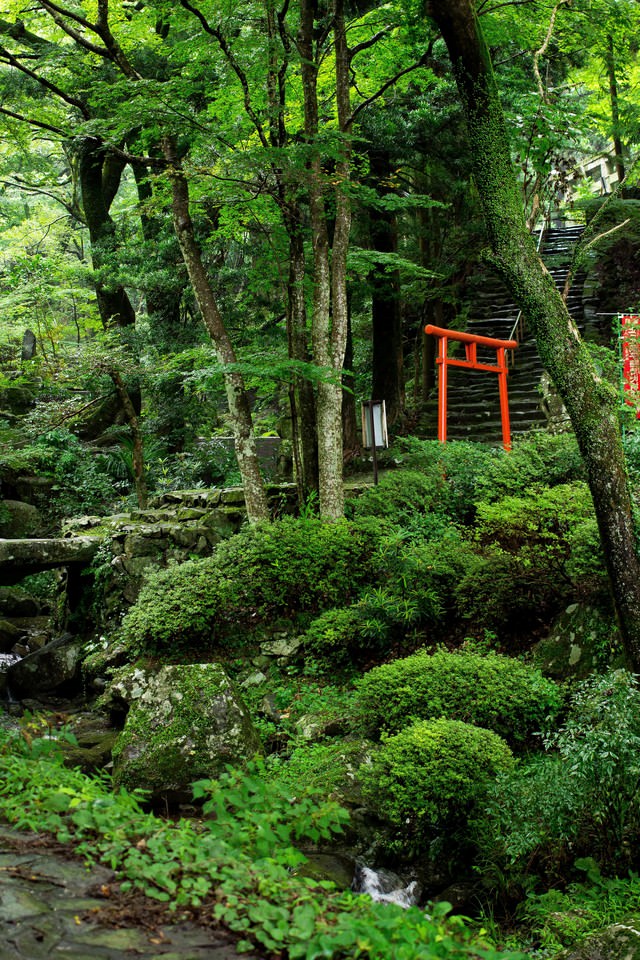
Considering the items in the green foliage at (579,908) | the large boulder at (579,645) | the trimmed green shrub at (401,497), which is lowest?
the green foliage at (579,908)

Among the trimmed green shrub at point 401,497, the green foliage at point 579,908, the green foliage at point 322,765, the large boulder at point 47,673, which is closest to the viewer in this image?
the green foliage at point 579,908

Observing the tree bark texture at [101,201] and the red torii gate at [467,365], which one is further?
the tree bark texture at [101,201]

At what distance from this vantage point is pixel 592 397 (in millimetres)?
5332

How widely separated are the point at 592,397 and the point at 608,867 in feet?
9.85

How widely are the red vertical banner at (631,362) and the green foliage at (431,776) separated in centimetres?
537

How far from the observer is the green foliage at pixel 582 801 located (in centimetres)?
445

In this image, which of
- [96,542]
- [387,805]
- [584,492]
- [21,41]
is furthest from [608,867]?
[21,41]

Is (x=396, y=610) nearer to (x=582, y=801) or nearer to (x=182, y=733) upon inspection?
(x=182, y=733)

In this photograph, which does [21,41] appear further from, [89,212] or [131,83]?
[131,83]

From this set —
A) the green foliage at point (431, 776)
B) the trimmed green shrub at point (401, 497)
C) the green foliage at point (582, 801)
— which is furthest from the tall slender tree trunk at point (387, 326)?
the green foliage at point (582, 801)

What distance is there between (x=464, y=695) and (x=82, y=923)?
397 centimetres

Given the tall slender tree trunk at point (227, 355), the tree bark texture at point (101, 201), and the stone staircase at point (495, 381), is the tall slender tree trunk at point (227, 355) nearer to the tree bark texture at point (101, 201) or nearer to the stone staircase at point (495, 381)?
the stone staircase at point (495, 381)

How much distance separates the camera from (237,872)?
267cm

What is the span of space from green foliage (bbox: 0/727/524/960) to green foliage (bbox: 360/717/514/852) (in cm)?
173
